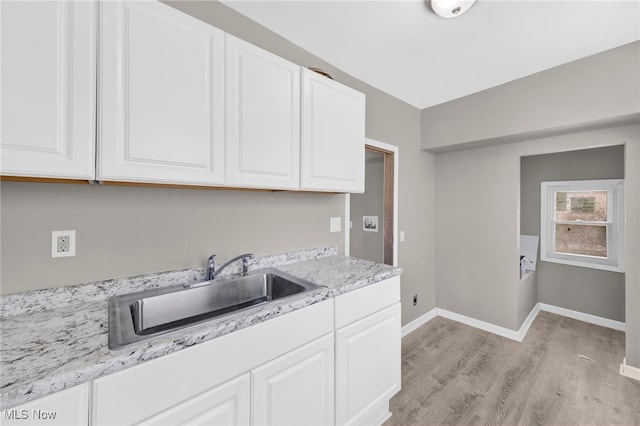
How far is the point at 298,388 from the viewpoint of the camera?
47.2 inches

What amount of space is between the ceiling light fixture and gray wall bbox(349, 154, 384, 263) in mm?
1997

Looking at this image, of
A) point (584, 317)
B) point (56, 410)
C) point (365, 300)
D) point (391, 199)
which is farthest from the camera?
point (584, 317)

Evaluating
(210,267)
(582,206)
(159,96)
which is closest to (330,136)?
(159,96)

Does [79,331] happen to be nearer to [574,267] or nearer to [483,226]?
[483,226]

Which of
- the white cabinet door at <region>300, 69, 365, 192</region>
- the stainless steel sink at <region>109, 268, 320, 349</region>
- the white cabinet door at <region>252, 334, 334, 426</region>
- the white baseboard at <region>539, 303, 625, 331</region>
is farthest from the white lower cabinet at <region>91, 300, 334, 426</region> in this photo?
the white baseboard at <region>539, 303, 625, 331</region>

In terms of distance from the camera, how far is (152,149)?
109 centimetres

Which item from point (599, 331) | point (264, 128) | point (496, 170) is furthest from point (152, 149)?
point (599, 331)

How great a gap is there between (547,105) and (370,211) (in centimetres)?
214

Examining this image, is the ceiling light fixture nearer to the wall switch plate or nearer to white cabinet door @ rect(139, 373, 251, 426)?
the wall switch plate

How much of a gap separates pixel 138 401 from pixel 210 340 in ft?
0.79

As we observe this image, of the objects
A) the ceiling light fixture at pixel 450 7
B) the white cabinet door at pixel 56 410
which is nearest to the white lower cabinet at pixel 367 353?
the white cabinet door at pixel 56 410

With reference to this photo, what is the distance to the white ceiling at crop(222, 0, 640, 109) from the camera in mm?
1554

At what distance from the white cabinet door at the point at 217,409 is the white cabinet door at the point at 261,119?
88 centimetres

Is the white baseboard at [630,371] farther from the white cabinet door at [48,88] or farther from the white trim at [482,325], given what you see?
the white cabinet door at [48,88]
